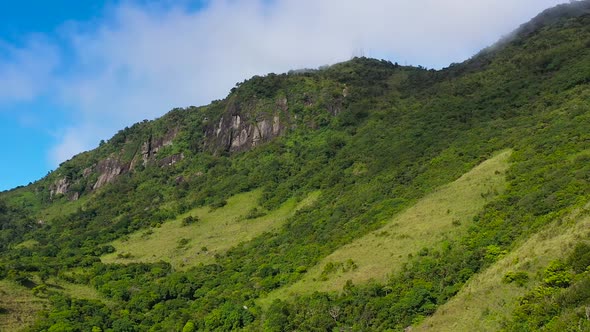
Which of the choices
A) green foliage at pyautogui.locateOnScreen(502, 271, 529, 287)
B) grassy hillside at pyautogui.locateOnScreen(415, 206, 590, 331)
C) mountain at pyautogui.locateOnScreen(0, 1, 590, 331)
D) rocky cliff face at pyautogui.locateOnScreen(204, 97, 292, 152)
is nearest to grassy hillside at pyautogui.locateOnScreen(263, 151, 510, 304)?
mountain at pyautogui.locateOnScreen(0, 1, 590, 331)

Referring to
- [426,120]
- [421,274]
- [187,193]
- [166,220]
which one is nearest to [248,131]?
[187,193]

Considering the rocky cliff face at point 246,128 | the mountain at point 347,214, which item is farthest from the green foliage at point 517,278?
the rocky cliff face at point 246,128

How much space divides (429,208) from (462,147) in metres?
31.0

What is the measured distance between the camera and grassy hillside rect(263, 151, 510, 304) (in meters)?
70.1

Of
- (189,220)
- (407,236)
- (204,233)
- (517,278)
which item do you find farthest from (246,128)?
(517,278)

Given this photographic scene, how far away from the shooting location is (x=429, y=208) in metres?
80.9

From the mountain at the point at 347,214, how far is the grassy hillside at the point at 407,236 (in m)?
0.35

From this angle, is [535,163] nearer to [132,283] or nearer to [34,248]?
[132,283]

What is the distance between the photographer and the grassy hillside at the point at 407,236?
230ft

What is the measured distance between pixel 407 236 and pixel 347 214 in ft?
91.2

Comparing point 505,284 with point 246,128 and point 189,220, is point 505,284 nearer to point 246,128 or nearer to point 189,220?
point 189,220

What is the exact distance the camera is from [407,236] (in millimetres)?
73875

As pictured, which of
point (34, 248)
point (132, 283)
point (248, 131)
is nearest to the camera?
point (132, 283)

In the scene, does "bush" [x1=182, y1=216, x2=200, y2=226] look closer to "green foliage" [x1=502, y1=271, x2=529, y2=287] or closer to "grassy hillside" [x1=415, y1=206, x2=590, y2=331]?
"grassy hillside" [x1=415, y1=206, x2=590, y2=331]
